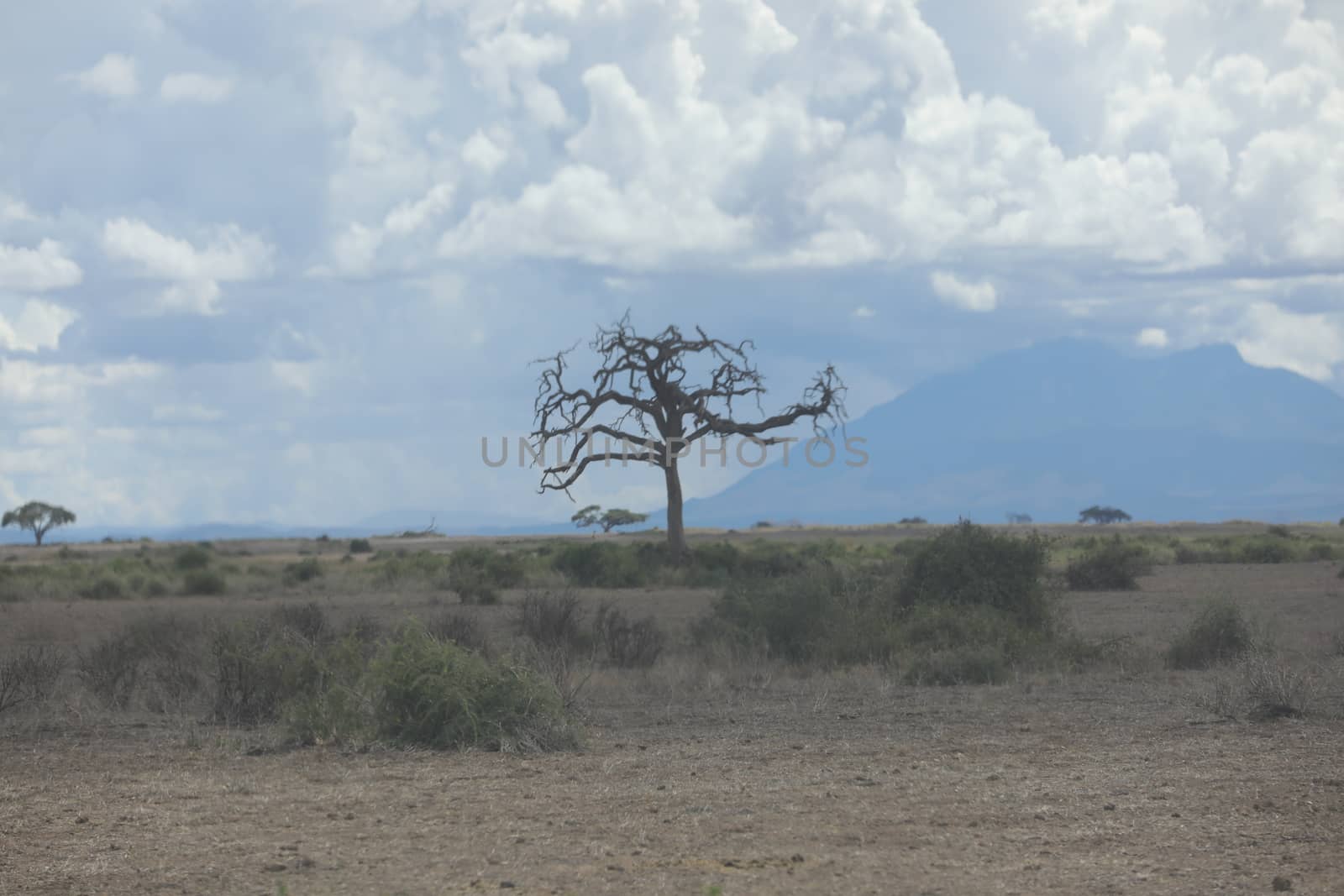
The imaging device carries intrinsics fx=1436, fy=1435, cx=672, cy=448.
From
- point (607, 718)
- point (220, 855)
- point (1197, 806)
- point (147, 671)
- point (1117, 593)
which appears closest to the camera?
point (220, 855)

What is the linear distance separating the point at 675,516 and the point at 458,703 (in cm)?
2871

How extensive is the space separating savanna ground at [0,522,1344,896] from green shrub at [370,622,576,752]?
22 centimetres

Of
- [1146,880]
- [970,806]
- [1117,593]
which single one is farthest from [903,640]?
[1117,593]

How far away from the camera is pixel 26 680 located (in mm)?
15555

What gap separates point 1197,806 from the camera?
934cm

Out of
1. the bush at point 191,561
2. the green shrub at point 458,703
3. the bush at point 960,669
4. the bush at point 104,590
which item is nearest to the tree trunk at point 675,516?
the bush at point 104,590

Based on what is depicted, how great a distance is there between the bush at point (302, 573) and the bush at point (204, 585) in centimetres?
233

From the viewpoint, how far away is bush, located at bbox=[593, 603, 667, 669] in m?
20.1

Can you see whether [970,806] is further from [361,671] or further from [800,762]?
[361,671]

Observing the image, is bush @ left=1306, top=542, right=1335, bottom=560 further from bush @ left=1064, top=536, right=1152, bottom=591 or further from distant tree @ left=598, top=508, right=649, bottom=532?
distant tree @ left=598, top=508, right=649, bottom=532

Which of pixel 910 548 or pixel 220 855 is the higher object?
pixel 910 548

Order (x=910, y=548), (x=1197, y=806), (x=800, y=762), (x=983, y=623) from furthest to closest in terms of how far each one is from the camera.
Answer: (x=910, y=548) < (x=983, y=623) < (x=800, y=762) < (x=1197, y=806)

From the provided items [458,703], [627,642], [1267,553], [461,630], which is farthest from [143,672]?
[1267,553]

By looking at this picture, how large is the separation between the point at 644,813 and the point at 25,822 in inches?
162
